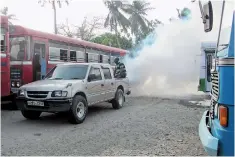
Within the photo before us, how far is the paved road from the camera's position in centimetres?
507

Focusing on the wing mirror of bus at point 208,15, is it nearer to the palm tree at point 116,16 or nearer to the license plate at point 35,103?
the license plate at point 35,103

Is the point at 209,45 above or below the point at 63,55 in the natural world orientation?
above

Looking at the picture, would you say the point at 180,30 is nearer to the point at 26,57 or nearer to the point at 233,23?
the point at 26,57

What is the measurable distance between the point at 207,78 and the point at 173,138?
6.97 meters

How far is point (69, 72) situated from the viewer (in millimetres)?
8344

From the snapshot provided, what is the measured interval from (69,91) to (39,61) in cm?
417

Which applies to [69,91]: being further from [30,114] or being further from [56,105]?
[30,114]

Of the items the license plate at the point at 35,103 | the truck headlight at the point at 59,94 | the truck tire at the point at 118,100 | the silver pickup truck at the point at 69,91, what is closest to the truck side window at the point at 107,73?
the silver pickup truck at the point at 69,91

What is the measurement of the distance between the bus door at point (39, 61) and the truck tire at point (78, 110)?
3.72 meters

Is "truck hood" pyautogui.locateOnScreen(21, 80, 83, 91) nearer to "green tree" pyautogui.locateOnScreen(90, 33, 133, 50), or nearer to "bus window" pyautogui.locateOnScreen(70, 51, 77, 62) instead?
"bus window" pyautogui.locateOnScreen(70, 51, 77, 62)

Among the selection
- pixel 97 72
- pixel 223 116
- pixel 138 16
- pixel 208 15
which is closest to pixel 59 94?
pixel 97 72

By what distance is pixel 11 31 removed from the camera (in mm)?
10102

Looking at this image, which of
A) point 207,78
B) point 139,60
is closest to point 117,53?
point 139,60

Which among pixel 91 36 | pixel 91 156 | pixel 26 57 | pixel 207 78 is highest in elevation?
pixel 91 36
